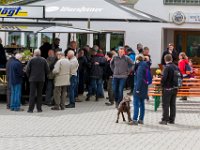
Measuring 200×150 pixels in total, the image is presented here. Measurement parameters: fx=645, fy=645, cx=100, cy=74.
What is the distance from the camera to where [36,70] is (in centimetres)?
1717

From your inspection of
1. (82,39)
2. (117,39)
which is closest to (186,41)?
(117,39)

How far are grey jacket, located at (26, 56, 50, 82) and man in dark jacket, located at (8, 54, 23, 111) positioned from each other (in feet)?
1.38

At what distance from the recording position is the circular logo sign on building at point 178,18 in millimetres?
32250

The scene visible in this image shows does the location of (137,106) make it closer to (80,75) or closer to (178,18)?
(80,75)

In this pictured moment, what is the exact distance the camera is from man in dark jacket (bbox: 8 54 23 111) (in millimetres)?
17500

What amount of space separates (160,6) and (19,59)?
16.2 m

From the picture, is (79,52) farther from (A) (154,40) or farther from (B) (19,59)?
(A) (154,40)

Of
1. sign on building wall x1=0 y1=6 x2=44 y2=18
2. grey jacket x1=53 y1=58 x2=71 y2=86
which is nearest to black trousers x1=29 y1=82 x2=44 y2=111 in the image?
grey jacket x1=53 y1=58 x2=71 y2=86

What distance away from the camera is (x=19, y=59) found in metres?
17.8

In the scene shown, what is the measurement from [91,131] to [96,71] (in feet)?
19.5

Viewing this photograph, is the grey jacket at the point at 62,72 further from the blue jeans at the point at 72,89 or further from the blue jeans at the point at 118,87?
the blue jeans at the point at 118,87

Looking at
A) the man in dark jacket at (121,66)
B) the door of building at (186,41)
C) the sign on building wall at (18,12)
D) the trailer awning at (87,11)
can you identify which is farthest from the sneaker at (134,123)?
the door of building at (186,41)

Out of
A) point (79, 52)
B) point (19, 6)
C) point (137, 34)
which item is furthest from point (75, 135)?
point (137, 34)

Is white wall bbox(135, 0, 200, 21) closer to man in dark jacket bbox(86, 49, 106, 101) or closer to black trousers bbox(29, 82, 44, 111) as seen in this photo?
man in dark jacket bbox(86, 49, 106, 101)
